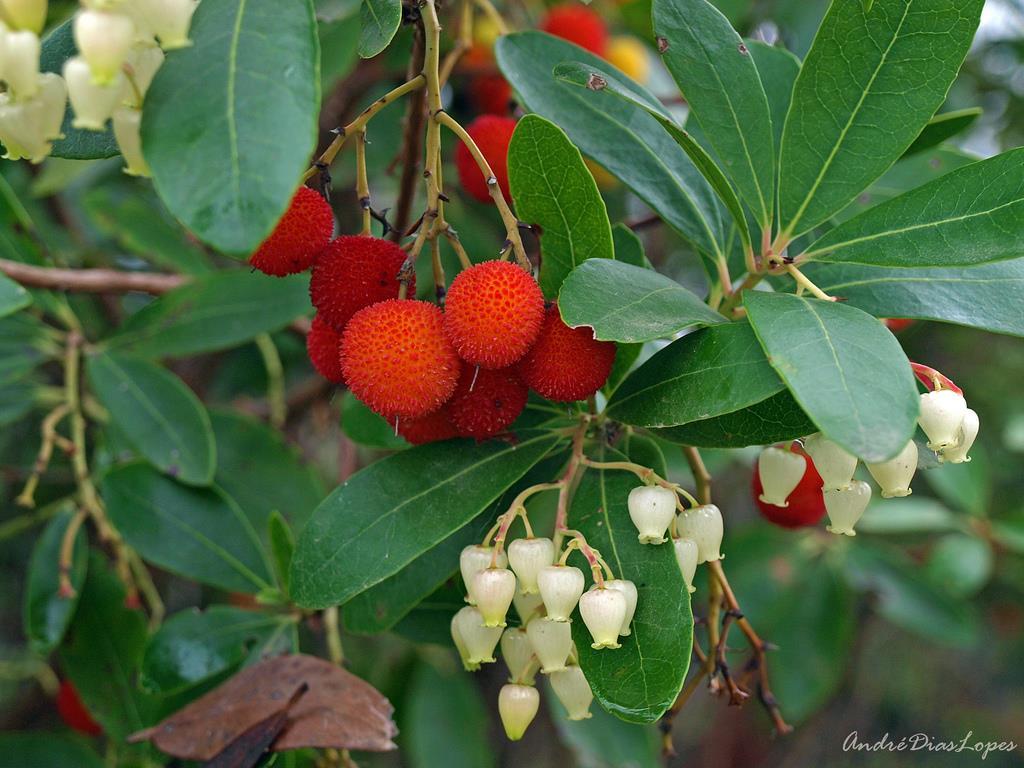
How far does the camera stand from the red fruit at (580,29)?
75.4 inches

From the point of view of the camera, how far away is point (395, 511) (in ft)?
3.41

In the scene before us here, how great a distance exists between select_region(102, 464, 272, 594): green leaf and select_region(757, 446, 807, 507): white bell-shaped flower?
0.88 meters

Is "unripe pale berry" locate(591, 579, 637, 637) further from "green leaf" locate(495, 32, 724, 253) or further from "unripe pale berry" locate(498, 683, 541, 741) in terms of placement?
"green leaf" locate(495, 32, 724, 253)

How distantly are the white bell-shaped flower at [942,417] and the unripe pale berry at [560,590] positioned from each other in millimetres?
363

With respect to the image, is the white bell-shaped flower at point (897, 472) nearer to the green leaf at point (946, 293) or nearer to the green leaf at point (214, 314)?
the green leaf at point (946, 293)

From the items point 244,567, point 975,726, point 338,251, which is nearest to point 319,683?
point 244,567

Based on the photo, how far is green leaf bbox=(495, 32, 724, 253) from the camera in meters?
1.18

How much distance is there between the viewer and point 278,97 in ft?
2.48

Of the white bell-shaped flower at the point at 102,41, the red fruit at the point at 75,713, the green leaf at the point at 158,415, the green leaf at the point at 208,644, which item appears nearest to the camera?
the white bell-shaped flower at the point at 102,41

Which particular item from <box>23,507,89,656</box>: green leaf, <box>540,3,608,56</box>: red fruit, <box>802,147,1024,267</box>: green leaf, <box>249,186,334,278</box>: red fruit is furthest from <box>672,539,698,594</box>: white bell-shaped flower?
<box>540,3,608,56</box>: red fruit

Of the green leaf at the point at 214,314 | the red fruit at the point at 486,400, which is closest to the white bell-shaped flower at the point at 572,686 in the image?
the red fruit at the point at 486,400

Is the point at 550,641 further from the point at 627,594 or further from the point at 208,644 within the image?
the point at 208,644

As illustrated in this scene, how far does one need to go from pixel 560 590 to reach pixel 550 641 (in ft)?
0.24

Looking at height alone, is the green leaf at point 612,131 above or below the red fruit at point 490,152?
above
